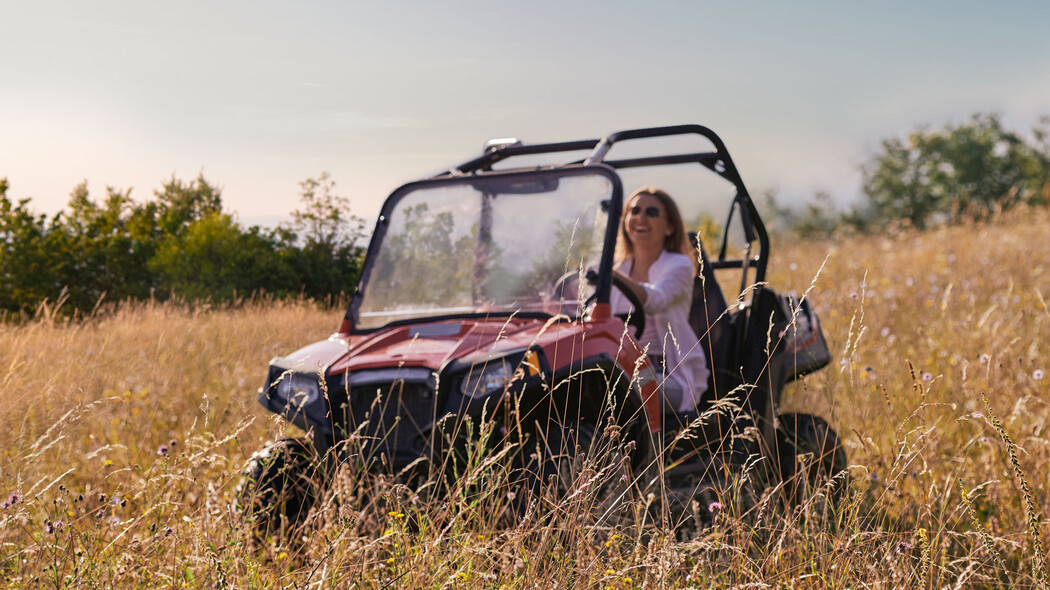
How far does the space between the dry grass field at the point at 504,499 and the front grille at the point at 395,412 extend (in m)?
0.13

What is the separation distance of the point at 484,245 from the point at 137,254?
1193 centimetres

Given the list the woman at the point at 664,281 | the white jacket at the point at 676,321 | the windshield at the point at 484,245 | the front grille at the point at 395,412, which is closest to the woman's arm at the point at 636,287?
the woman at the point at 664,281

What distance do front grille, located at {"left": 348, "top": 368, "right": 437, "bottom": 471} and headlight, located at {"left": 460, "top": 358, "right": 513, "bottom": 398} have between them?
13 centimetres

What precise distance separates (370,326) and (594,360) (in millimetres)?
1173

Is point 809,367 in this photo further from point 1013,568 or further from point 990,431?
point 1013,568

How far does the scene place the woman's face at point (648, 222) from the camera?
13.6ft

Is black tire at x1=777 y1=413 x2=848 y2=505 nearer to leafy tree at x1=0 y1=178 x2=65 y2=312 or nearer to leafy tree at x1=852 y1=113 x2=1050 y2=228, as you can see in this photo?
leafy tree at x1=0 y1=178 x2=65 y2=312

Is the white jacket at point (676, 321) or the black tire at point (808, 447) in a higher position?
the white jacket at point (676, 321)

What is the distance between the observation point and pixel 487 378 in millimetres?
2771

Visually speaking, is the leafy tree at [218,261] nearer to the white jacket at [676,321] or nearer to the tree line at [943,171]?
the white jacket at [676,321]

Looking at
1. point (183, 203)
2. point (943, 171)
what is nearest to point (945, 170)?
point (943, 171)

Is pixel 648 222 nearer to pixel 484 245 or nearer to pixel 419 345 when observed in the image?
pixel 484 245

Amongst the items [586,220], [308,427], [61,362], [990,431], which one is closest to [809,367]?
[990,431]

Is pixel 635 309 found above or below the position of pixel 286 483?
above
